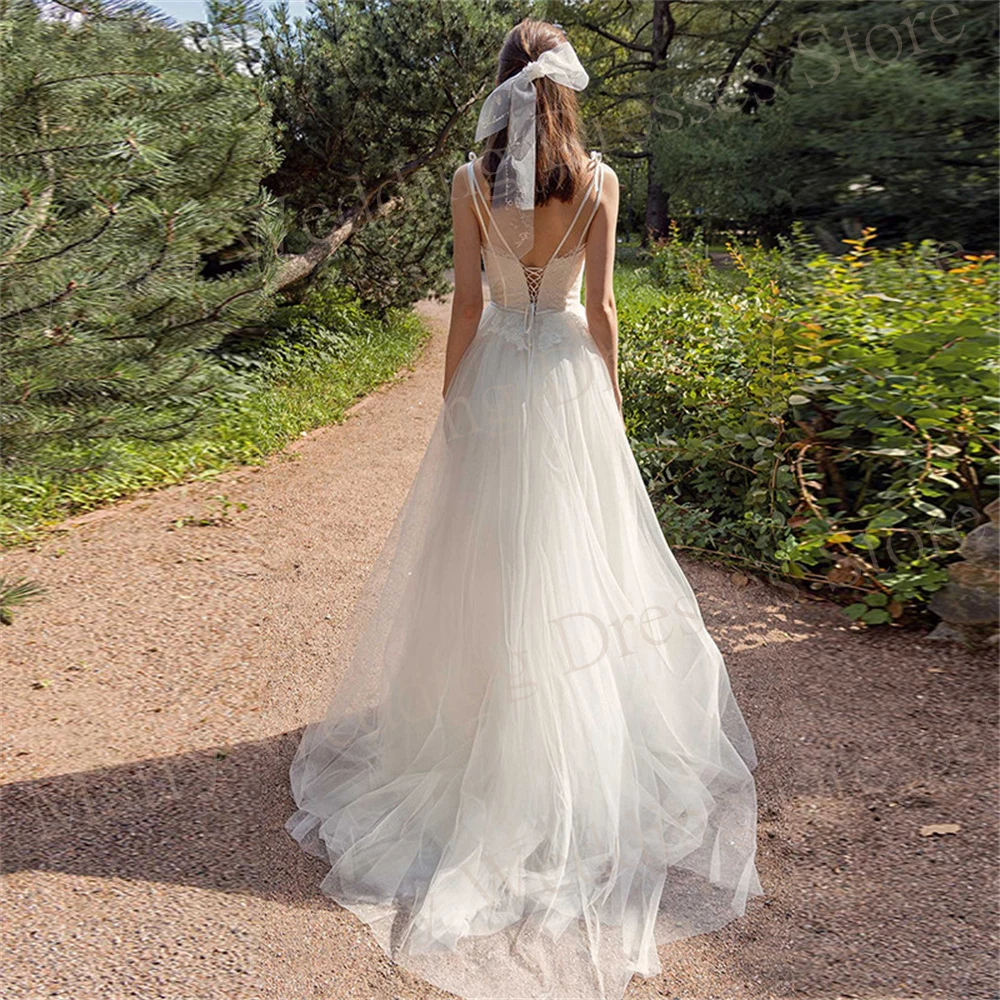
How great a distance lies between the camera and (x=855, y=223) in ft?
30.7

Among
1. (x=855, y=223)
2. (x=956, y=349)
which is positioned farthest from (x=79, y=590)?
(x=855, y=223)

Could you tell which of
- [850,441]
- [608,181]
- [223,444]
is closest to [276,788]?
[608,181]

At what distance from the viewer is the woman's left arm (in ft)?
8.09

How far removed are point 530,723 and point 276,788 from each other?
0.88 m

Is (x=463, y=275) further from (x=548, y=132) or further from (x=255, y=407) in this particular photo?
(x=255, y=407)

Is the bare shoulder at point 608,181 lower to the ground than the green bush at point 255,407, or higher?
higher

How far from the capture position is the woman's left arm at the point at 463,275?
246 cm

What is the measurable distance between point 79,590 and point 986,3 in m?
9.50

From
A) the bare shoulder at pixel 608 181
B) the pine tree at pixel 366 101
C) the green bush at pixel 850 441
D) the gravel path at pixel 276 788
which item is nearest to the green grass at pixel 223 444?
the gravel path at pixel 276 788

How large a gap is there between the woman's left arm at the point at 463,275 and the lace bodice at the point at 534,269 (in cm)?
3

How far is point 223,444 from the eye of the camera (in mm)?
6074

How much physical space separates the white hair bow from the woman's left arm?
0.11 m

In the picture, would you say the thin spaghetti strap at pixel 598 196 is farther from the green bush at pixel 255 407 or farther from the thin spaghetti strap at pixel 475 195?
the green bush at pixel 255 407

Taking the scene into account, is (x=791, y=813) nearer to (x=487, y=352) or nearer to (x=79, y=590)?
(x=487, y=352)
